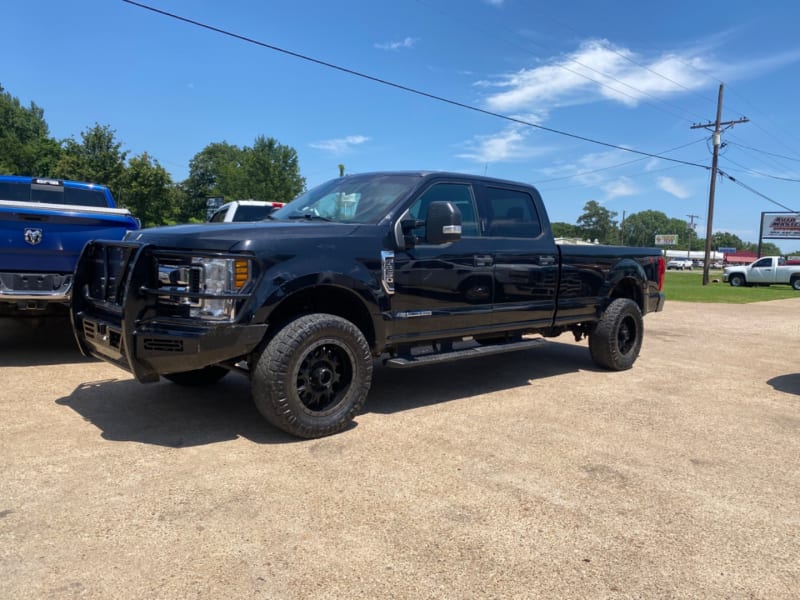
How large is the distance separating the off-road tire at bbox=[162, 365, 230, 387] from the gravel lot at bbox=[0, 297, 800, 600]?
0.09 meters

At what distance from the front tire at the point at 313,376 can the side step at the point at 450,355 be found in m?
0.35

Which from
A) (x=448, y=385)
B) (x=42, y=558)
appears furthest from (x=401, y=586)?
(x=448, y=385)

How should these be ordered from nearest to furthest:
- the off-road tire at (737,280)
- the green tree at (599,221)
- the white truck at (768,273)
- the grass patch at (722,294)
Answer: the grass patch at (722,294), the white truck at (768,273), the off-road tire at (737,280), the green tree at (599,221)

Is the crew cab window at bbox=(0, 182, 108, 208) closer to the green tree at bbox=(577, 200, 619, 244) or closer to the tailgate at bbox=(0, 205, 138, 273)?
the tailgate at bbox=(0, 205, 138, 273)

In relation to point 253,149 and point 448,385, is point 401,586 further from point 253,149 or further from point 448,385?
point 253,149

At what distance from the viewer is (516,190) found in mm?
5797

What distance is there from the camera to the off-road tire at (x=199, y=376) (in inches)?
199

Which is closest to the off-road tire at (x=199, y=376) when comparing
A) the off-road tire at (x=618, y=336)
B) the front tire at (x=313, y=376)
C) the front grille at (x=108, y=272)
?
the front grille at (x=108, y=272)

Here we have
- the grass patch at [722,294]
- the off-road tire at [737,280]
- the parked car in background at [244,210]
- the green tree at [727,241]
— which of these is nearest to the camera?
the parked car in background at [244,210]

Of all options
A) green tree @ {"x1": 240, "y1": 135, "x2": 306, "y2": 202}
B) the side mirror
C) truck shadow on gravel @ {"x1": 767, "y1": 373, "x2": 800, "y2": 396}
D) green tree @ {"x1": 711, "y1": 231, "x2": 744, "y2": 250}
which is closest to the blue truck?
the side mirror

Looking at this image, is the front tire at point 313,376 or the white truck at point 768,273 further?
the white truck at point 768,273

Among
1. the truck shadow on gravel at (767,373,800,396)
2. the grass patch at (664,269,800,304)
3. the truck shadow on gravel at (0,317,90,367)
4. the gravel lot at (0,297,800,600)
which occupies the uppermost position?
the grass patch at (664,269,800,304)

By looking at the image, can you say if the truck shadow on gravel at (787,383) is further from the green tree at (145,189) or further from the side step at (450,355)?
the green tree at (145,189)

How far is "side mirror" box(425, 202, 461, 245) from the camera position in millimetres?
4363
